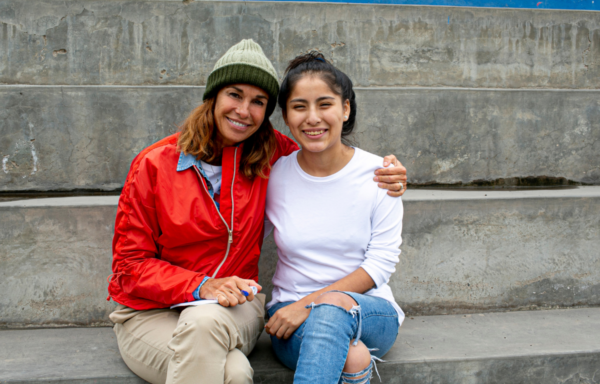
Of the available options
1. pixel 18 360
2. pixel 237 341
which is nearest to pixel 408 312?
pixel 237 341

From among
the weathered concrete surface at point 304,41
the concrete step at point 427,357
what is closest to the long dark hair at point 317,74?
the concrete step at point 427,357

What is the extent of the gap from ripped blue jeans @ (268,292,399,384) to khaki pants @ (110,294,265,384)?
196mm

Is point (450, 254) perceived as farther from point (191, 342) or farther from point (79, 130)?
point (79, 130)

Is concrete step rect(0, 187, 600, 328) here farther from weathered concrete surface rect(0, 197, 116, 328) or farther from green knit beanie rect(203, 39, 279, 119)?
green knit beanie rect(203, 39, 279, 119)

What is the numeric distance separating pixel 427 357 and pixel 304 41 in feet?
7.62

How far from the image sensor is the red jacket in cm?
165

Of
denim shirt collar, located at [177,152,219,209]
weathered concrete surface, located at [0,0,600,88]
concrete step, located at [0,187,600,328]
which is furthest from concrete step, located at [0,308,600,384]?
weathered concrete surface, located at [0,0,600,88]

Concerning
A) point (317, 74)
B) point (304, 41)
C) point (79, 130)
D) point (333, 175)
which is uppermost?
point (304, 41)

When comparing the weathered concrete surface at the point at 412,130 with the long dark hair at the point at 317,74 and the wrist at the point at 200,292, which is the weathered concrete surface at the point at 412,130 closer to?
the long dark hair at the point at 317,74

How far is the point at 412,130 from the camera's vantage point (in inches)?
A: 114

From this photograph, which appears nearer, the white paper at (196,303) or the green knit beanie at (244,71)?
the white paper at (196,303)

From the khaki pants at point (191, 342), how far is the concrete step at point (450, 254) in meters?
0.56

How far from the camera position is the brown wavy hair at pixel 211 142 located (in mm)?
1752

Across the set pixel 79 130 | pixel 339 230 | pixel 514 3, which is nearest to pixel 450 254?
pixel 339 230
